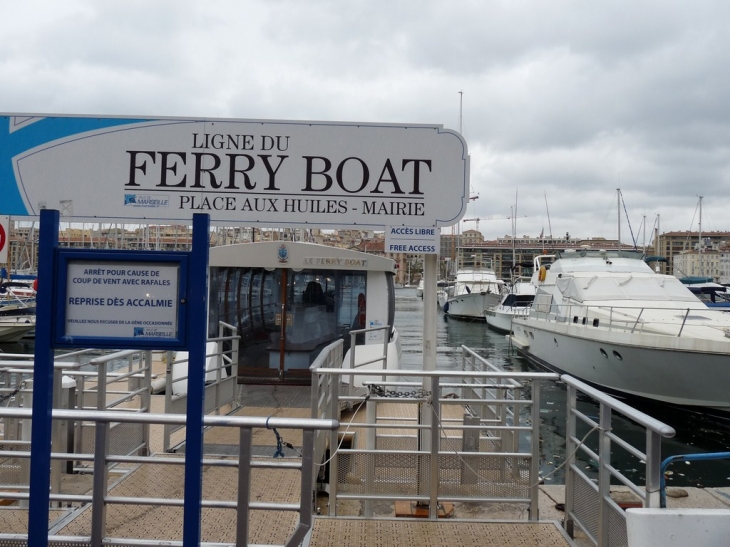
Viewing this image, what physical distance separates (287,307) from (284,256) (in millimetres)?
1034

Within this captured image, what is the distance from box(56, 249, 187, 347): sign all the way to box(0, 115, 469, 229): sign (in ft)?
8.10

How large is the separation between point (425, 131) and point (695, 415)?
12555 mm

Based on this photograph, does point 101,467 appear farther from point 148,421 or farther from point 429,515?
point 429,515

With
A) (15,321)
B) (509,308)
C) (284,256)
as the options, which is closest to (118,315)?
(284,256)

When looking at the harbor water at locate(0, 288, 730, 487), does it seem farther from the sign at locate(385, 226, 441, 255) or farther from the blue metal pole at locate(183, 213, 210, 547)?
the blue metal pole at locate(183, 213, 210, 547)

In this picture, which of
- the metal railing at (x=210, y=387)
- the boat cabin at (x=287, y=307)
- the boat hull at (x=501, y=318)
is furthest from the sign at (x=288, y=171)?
the boat hull at (x=501, y=318)

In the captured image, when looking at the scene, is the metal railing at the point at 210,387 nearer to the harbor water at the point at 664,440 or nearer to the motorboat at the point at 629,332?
the harbor water at the point at 664,440

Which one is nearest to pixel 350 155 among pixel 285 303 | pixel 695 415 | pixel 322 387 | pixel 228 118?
pixel 228 118

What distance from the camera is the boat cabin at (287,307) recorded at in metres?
10.7

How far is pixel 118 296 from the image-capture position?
3.08 metres

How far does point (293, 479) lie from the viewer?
554 centimetres

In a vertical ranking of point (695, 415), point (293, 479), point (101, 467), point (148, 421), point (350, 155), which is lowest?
point (695, 415)

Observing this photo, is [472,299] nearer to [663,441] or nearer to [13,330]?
[13,330]

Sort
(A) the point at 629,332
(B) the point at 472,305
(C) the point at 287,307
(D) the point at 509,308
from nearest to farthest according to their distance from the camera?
(C) the point at 287,307 → (A) the point at 629,332 → (D) the point at 509,308 → (B) the point at 472,305
